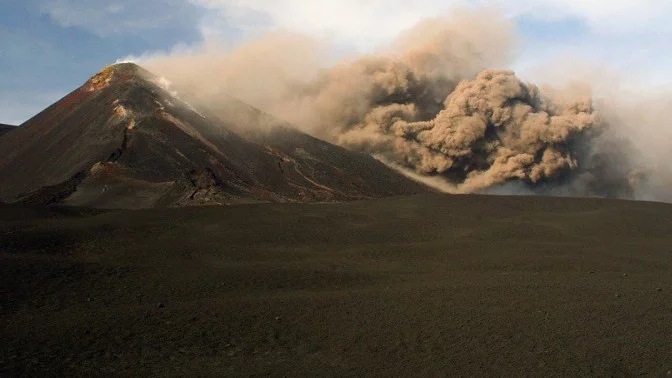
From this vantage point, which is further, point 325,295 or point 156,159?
point 156,159

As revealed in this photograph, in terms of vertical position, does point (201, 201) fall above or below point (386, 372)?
above

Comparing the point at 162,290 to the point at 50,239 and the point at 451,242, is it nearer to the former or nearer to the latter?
the point at 50,239

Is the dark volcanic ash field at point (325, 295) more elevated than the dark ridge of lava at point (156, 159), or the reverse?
the dark ridge of lava at point (156, 159)

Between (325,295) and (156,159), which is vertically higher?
(156,159)

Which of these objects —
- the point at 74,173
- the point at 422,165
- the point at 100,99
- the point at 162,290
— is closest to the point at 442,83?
the point at 422,165

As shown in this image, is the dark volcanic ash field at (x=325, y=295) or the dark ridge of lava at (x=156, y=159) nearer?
the dark volcanic ash field at (x=325, y=295)

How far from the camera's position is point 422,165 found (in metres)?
49.3

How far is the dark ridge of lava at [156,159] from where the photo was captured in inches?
1101

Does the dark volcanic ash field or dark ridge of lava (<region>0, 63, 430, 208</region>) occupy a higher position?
dark ridge of lava (<region>0, 63, 430, 208</region>)

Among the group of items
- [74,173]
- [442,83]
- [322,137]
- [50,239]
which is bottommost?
[50,239]

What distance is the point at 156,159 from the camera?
3256 cm

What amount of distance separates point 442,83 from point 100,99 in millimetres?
29566

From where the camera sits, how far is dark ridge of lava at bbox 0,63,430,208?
28.0m

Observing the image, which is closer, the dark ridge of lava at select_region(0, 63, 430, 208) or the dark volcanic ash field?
the dark volcanic ash field
